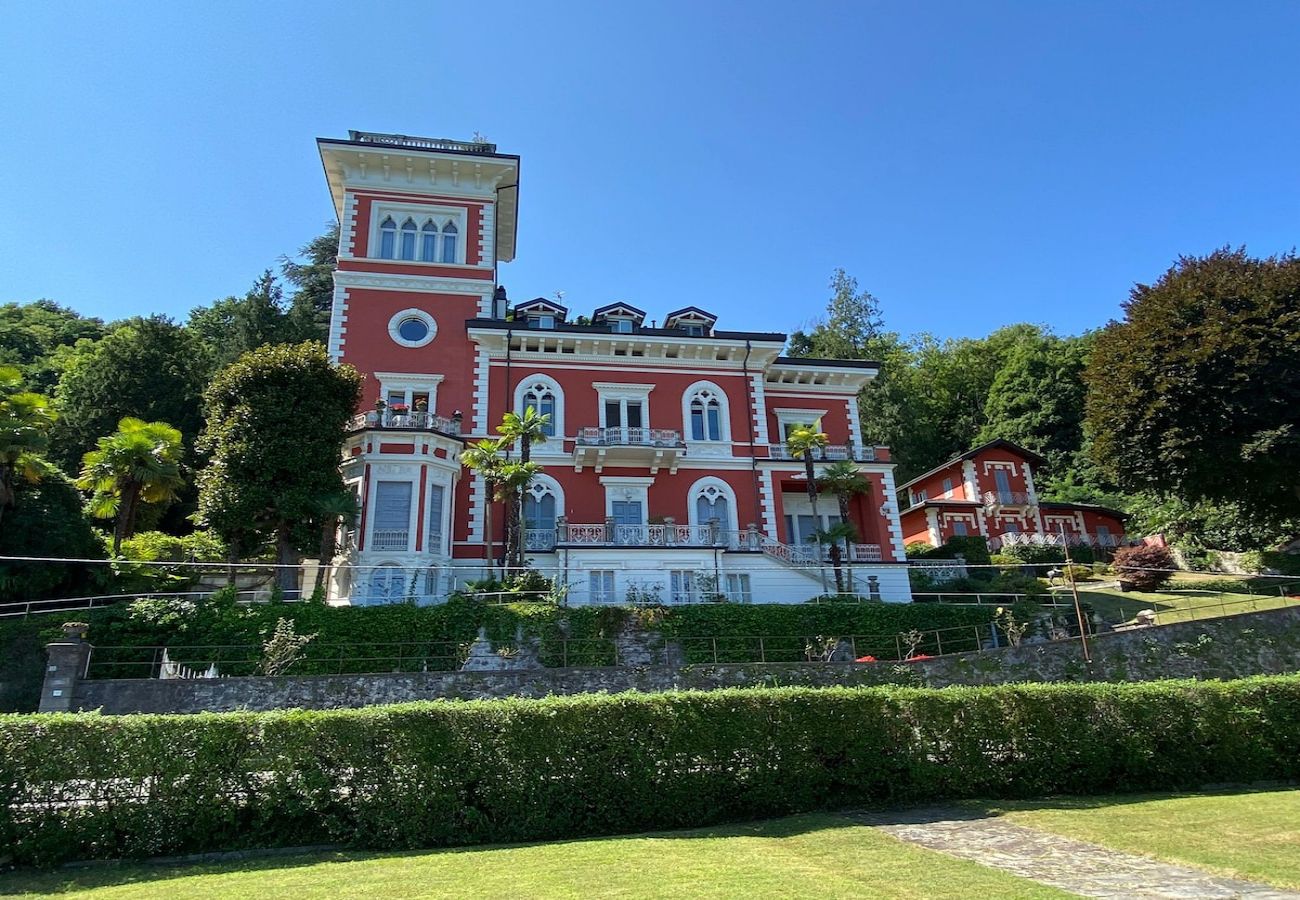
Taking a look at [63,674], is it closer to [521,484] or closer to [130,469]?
[130,469]

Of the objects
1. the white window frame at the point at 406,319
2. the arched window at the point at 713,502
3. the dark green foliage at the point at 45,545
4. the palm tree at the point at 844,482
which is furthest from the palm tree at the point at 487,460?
the palm tree at the point at 844,482

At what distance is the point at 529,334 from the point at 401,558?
33.0ft

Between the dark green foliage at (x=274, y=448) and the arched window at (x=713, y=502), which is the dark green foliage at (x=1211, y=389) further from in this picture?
the dark green foliage at (x=274, y=448)

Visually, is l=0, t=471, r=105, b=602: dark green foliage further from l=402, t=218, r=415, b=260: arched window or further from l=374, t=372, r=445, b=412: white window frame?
l=402, t=218, r=415, b=260: arched window

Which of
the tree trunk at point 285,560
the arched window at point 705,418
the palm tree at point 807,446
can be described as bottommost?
the tree trunk at point 285,560

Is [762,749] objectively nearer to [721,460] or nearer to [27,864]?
[27,864]

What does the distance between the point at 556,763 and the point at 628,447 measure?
16.9m

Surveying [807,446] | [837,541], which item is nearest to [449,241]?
[807,446]

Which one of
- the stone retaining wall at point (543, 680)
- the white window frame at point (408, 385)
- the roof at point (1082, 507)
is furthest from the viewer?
the roof at point (1082, 507)

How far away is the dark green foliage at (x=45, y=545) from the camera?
17.9 metres

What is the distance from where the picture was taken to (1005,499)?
42.7 meters

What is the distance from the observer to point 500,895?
6.91m

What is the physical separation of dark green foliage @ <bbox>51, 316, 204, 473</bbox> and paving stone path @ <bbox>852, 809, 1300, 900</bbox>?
3402 cm

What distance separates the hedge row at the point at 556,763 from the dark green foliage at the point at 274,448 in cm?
1135
